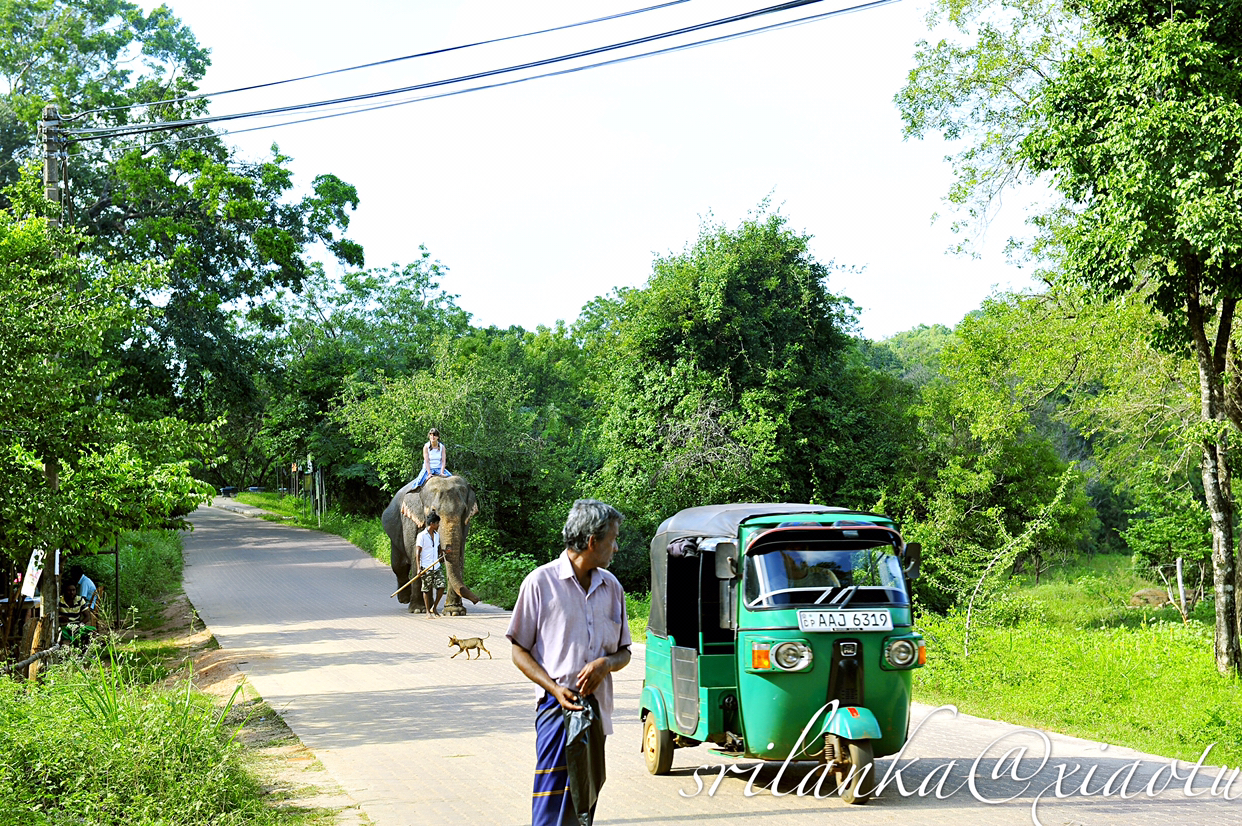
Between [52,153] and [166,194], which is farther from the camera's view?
[166,194]

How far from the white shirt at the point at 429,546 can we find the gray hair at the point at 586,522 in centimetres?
1486

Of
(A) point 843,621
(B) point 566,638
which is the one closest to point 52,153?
(A) point 843,621

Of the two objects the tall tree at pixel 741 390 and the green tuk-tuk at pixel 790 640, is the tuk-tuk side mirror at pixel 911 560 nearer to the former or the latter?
the green tuk-tuk at pixel 790 640

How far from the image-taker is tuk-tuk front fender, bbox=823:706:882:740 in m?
7.21

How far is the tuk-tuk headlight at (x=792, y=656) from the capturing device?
23.9ft

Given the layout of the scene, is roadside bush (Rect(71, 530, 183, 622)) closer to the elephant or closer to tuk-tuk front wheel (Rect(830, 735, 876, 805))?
the elephant

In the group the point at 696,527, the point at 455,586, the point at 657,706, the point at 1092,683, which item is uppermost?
the point at 696,527

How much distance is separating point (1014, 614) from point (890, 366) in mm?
60662

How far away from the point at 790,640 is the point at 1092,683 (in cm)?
738

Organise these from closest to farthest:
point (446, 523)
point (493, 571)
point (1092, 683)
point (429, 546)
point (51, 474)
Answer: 1. point (51, 474)
2. point (1092, 683)
3. point (446, 523)
4. point (429, 546)
5. point (493, 571)

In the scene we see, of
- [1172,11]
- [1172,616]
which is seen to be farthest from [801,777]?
[1172,616]

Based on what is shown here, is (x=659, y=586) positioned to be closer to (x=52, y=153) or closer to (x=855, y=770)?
(x=855, y=770)

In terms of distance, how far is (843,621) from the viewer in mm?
7410

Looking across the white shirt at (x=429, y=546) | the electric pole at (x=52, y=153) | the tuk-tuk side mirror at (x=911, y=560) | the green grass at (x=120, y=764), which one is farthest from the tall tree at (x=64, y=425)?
the white shirt at (x=429, y=546)
